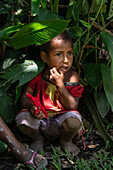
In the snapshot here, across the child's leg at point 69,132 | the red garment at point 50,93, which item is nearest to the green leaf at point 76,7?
the red garment at point 50,93

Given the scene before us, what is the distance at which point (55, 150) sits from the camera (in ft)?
6.86

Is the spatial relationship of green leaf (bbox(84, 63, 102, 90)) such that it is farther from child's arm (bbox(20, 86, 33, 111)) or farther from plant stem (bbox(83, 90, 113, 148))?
child's arm (bbox(20, 86, 33, 111))

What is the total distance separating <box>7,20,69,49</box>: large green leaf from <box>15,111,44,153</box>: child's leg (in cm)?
59

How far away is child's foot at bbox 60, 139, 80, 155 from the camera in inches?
80.7

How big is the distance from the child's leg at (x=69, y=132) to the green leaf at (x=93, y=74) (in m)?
0.39

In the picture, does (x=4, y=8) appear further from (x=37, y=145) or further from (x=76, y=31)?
(x=37, y=145)

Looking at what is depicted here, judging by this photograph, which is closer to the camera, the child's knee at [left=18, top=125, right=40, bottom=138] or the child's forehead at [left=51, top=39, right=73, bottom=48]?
the child's forehead at [left=51, top=39, right=73, bottom=48]

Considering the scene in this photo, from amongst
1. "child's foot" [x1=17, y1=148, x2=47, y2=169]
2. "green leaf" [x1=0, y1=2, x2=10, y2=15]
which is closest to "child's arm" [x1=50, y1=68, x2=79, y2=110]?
"child's foot" [x1=17, y1=148, x2=47, y2=169]

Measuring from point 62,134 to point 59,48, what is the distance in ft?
2.35

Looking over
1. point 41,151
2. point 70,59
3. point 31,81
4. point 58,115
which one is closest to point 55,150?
point 41,151

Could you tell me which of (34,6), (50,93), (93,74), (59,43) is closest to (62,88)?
(50,93)

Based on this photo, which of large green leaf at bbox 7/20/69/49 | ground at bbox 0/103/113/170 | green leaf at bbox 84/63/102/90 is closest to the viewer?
large green leaf at bbox 7/20/69/49

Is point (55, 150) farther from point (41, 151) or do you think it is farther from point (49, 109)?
point (49, 109)

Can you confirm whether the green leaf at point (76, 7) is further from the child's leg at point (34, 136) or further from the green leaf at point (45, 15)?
the child's leg at point (34, 136)
